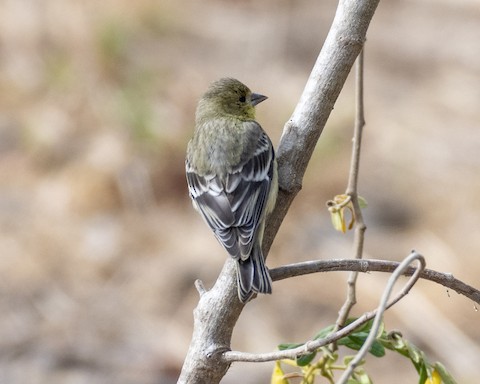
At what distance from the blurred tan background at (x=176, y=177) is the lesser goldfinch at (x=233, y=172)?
7.40ft

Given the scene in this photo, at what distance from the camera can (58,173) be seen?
8.21 meters

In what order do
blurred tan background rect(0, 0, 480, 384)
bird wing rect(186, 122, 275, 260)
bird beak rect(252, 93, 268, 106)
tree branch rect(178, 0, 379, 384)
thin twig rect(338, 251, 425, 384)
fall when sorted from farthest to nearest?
blurred tan background rect(0, 0, 480, 384) → bird beak rect(252, 93, 268, 106) → bird wing rect(186, 122, 275, 260) → tree branch rect(178, 0, 379, 384) → thin twig rect(338, 251, 425, 384)

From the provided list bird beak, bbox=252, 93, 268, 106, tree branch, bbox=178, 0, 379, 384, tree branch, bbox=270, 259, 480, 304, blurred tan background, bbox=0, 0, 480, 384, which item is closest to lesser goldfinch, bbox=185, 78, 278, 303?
bird beak, bbox=252, 93, 268, 106

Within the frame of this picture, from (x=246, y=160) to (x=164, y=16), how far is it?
6533 mm

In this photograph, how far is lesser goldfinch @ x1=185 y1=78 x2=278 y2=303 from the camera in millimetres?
3282

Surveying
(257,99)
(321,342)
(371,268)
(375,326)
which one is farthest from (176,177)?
(375,326)

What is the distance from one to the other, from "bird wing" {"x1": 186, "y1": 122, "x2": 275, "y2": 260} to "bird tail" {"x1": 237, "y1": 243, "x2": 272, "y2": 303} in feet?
0.49

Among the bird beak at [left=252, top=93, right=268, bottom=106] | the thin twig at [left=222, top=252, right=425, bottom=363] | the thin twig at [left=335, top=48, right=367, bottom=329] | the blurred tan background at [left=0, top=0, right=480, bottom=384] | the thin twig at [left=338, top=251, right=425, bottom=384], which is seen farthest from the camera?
the blurred tan background at [left=0, top=0, right=480, bottom=384]

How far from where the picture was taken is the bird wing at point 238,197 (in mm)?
3400

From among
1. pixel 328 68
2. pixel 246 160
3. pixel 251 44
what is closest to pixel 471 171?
pixel 251 44

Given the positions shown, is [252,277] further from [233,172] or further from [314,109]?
[233,172]

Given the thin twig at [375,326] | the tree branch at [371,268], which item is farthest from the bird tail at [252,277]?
the thin twig at [375,326]

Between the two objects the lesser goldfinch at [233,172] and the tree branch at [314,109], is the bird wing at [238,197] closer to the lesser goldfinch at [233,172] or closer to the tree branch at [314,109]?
the lesser goldfinch at [233,172]

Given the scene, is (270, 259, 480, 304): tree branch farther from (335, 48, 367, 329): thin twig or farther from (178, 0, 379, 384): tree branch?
(335, 48, 367, 329): thin twig
